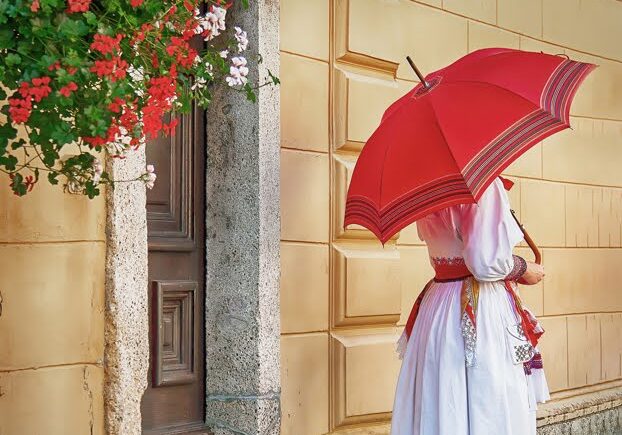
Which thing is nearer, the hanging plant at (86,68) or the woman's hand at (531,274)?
the hanging plant at (86,68)

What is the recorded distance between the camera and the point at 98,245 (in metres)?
4.60

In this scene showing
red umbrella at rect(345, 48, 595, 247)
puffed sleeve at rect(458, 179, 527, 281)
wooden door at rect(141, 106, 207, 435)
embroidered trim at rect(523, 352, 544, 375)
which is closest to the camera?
red umbrella at rect(345, 48, 595, 247)

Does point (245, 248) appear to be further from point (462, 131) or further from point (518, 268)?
point (462, 131)

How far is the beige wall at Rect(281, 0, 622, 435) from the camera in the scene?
5812 mm

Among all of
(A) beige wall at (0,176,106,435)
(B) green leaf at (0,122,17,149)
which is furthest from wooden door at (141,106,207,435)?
(B) green leaf at (0,122,17,149)

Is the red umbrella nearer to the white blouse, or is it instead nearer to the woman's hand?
the white blouse

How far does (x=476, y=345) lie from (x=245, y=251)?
131 centimetres

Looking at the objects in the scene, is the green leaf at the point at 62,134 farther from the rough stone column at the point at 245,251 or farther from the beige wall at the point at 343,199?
the beige wall at the point at 343,199

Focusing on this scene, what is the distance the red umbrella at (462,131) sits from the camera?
167 inches

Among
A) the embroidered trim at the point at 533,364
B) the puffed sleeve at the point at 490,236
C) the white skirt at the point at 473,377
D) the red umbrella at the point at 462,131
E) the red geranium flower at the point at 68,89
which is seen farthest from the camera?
the embroidered trim at the point at 533,364

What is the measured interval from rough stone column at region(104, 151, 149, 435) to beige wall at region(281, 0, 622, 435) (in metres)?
1.12

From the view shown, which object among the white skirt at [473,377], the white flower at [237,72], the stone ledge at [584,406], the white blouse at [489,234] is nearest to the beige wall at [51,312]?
the white flower at [237,72]

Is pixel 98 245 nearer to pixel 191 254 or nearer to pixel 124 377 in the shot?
pixel 124 377

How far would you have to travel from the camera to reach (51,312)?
4.45 m
